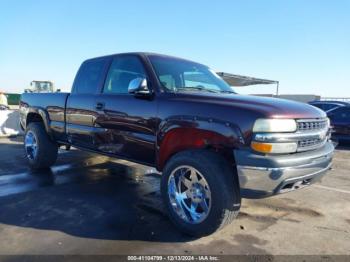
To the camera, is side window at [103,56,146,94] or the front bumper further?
side window at [103,56,146,94]

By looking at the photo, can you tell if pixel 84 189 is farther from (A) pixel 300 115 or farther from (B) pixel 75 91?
(A) pixel 300 115

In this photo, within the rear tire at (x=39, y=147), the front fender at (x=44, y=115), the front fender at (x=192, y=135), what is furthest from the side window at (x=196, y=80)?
the rear tire at (x=39, y=147)

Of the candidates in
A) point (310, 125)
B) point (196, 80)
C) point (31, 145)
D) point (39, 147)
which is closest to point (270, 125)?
point (310, 125)

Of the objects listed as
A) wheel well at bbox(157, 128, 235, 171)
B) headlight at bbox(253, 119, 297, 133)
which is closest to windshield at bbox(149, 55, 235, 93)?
wheel well at bbox(157, 128, 235, 171)

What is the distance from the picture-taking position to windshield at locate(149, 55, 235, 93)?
4.26 metres

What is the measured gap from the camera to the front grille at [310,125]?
3.38m

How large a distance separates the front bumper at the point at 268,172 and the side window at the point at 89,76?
2.78 meters

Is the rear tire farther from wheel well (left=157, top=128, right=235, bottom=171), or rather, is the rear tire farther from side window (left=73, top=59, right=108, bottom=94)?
wheel well (left=157, top=128, right=235, bottom=171)

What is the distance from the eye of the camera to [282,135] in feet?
10.4

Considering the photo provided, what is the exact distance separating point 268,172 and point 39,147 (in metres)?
4.58

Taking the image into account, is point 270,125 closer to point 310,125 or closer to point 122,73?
point 310,125

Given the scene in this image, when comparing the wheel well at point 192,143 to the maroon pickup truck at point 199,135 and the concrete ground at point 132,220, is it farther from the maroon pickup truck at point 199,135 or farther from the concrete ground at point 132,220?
the concrete ground at point 132,220

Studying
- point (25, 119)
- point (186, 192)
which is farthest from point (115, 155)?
point (25, 119)

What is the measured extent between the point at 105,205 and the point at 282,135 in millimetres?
2484
